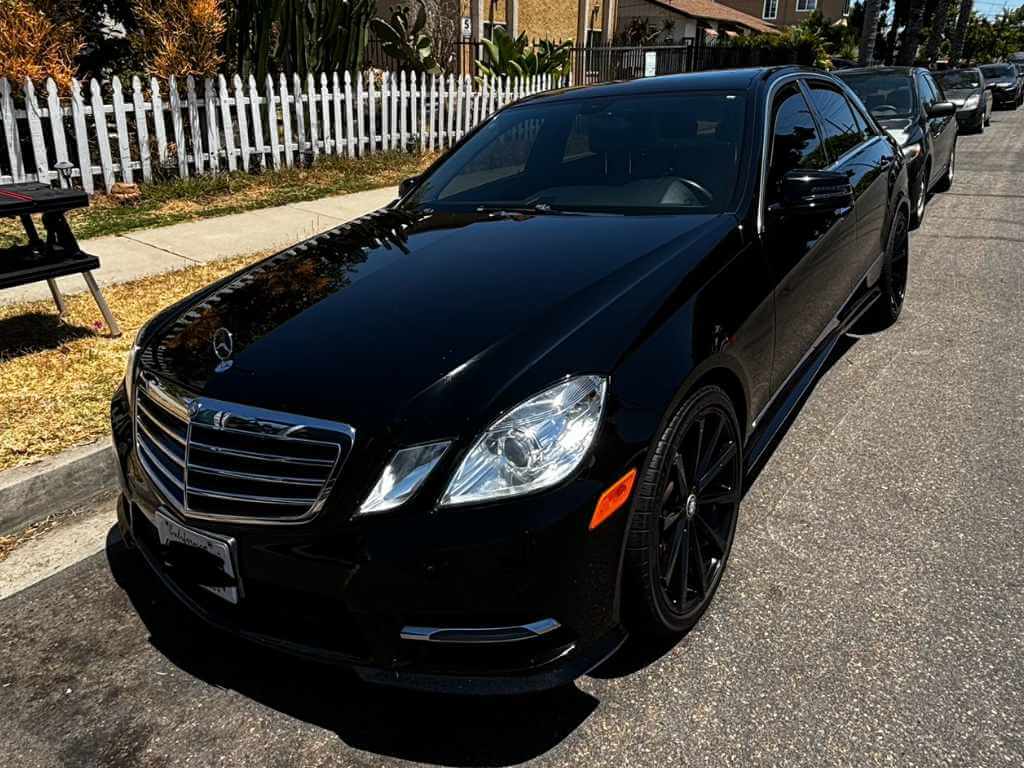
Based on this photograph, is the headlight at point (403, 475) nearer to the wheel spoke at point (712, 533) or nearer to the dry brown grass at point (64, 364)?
the wheel spoke at point (712, 533)

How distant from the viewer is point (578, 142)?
3.68 m

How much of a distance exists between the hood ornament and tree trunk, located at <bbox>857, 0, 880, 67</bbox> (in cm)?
2277

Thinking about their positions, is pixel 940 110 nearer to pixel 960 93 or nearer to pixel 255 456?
pixel 255 456

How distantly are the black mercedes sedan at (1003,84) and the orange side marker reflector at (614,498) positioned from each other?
102 ft

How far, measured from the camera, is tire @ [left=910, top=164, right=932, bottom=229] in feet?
25.6

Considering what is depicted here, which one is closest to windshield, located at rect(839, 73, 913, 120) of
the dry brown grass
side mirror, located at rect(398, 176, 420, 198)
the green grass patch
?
the green grass patch

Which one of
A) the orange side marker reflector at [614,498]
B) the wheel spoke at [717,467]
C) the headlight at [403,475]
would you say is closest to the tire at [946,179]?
the wheel spoke at [717,467]

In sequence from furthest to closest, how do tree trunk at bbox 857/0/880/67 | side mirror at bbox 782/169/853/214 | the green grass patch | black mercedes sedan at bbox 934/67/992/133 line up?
tree trunk at bbox 857/0/880/67
black mercedes sedan at bbox 934/67/992/133
the green grass patch
side mirror at bbox 782/169/853/214

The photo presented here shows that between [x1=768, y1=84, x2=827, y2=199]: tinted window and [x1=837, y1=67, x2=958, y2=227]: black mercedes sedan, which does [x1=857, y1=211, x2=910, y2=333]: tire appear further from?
[x1=837, y1=67, x2=958, y2=227]: black mercedes sedan

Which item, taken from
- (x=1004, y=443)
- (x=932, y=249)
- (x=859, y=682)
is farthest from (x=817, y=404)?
(x=932, y=249)

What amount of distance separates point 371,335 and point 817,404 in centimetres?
291

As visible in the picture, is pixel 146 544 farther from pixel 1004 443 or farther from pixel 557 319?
pixel 1004 443

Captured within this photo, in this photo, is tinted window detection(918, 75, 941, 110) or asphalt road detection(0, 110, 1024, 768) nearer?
asphalt road detection(0, 110, 1024, 768)

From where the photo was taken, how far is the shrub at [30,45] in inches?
309
